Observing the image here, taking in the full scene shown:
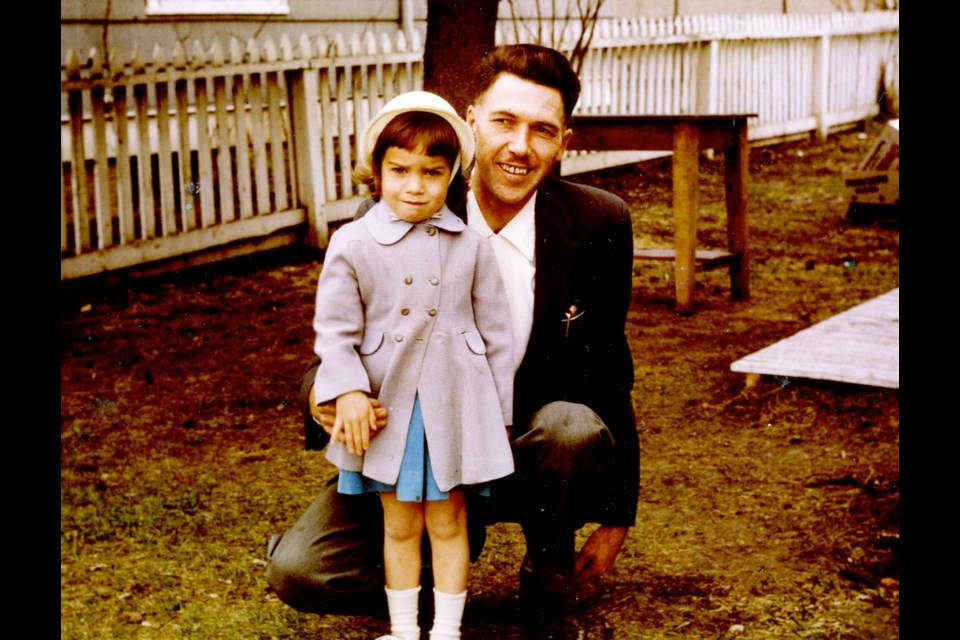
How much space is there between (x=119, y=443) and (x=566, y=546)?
2.77m

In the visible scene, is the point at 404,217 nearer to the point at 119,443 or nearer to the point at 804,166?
the point at 119,443

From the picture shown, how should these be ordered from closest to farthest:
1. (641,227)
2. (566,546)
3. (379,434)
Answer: (379,434) < (566,546) < (641,227)

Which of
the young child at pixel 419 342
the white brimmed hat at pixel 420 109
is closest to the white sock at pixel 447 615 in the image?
the young child at pixel 419 342

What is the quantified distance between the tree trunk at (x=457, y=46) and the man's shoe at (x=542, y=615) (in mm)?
3225

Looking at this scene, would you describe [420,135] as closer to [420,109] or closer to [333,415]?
[420,109]

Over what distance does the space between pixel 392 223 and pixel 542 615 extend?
46.2 inches

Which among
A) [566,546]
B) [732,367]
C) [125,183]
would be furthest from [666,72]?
[566,546]

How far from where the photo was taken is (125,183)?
25.3 feet

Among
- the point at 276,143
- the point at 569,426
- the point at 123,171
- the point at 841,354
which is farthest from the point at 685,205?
the point at 569,426

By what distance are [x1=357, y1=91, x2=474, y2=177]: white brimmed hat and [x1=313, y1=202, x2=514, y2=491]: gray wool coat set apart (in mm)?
152

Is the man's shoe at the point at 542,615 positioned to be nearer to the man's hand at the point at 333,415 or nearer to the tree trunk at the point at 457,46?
the man's hand at the point at 333,415

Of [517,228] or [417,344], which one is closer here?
[417,344]

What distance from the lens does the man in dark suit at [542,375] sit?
3.09m

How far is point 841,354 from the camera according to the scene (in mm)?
5762
